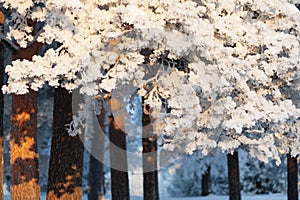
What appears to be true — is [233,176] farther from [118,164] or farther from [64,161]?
[64,161]

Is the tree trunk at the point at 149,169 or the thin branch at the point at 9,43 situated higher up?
the thin branch at the point at 9,43

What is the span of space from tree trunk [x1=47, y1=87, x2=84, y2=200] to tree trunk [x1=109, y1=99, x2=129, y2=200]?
366 centimetres

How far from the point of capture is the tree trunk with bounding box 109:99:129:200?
16.3 m

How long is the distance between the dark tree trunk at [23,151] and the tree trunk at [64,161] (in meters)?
0.52

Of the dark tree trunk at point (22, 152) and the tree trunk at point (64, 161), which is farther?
the tree trunk at point (64, 161)

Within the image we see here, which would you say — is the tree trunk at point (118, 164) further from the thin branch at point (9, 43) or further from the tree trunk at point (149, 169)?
the thin branch at point (9, 43)

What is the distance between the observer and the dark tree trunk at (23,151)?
11.9 metres

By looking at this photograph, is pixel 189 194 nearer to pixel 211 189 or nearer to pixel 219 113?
pixel 211 189

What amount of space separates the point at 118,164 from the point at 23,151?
15.9 ft

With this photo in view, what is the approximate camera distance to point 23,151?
1193 cm

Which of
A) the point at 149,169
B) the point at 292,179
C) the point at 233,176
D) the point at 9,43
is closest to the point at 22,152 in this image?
the point at 9,43

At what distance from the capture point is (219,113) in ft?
36.0

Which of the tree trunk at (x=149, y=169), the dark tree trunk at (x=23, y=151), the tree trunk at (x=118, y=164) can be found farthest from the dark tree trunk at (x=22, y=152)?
the tree trunk at (x=149, y=169)

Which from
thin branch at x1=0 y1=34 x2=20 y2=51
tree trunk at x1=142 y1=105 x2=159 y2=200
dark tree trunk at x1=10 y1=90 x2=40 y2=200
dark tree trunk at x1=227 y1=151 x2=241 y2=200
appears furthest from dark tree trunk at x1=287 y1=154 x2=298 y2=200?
thin branch at x1=0 y1=34 x2=20 y2=51
